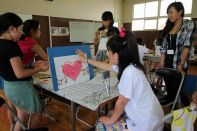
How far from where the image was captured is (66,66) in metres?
1.42

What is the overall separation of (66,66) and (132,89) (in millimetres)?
629

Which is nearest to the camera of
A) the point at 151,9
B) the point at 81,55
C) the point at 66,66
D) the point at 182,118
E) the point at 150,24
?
the point at 182,118

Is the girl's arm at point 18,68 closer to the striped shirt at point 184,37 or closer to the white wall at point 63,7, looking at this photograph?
the striped shirt at point 184,37

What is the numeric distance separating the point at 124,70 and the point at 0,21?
929 millimetres

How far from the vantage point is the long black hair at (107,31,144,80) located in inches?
41.3

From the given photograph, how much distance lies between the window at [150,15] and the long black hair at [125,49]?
6855mm

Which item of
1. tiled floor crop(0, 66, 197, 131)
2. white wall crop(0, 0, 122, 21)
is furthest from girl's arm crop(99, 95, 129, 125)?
white wall crop(0, 0, 122, 21)

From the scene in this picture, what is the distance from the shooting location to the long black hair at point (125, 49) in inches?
41.3

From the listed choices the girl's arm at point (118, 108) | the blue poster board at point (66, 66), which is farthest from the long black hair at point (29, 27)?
the girl's arm at point (118, 108)

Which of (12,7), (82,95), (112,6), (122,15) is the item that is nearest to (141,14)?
(122,15)

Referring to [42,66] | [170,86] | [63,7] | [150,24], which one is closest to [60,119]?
[42,66]

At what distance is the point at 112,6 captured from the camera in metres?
7.69

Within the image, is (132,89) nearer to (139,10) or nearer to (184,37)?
(184,37)

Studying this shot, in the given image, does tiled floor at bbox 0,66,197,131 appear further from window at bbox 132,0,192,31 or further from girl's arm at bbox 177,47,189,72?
window at bbox 132,0,192,31
